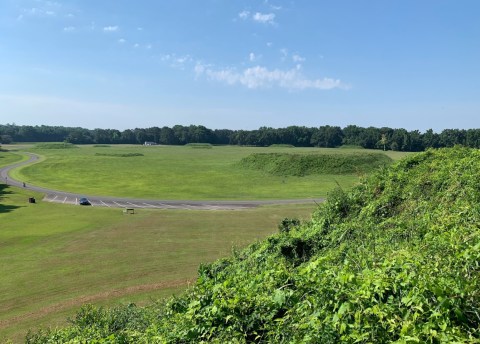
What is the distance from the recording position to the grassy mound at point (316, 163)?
95250 millimetres

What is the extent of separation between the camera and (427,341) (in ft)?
17.7

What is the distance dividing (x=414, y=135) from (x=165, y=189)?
14720 cm

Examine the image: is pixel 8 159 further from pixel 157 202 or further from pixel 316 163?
pixel 316 163

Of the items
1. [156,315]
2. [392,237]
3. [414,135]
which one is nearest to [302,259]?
[392,237]

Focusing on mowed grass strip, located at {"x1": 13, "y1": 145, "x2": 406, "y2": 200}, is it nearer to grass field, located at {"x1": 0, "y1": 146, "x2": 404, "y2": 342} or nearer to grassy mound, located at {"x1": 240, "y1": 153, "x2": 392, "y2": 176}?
grass field, located at {"x1": 0, "y1": 146, "x2": 404, "y2": 342}

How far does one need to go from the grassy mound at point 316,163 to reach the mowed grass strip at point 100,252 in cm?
4164

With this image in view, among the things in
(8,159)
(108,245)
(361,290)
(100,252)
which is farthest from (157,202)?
(8,159)

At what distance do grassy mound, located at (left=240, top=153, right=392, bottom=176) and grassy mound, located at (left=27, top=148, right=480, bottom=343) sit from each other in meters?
80.3

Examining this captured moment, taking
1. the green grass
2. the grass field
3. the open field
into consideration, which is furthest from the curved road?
the open field

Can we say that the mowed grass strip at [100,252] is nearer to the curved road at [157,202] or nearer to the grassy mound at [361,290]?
the curved road at [157,202]

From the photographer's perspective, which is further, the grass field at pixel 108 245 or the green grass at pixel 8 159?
the green grass at pixel 8 159

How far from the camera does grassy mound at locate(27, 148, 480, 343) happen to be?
594 cm

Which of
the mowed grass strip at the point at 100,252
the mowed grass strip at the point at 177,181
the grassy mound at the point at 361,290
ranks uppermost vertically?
the grassy mound at the point at 361,290

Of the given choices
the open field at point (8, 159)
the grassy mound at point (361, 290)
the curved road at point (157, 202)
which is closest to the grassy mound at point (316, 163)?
the curved road at point (157, 202)
